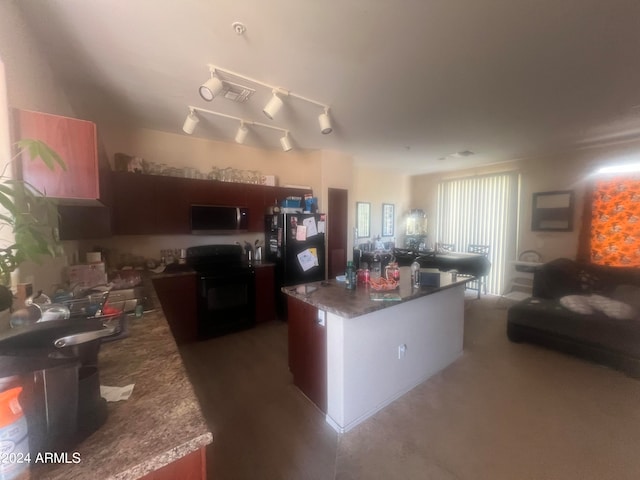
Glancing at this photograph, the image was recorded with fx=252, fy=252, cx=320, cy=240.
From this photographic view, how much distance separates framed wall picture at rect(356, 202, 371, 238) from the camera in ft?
18.1

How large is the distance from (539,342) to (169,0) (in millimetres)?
4407

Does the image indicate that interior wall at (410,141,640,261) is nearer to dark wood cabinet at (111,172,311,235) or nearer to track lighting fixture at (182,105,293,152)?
track lighting fixture at (182,105,293,152)

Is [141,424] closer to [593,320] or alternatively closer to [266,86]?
[266,86]

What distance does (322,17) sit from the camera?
4.81 feet

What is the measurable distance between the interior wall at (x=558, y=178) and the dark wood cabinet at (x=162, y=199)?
488 cm

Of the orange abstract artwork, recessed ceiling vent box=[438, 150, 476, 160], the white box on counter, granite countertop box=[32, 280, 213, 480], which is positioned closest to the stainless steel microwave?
the white box on counter

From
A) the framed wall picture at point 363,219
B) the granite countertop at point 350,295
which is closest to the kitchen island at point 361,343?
the granite countertop at point 350,295

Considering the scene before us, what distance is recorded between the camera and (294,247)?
11.8 feet

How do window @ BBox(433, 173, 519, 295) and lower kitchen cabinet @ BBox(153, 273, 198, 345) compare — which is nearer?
lower kitchen cabinet @ BBox(153, 273, 198, 345)

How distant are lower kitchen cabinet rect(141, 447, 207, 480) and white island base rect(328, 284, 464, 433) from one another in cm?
109

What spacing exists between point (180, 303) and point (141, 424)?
247 centimetres

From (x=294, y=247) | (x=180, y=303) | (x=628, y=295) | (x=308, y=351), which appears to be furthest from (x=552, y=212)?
(x=180, y=303)

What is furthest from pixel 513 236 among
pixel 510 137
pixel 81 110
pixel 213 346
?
pixel 81 110

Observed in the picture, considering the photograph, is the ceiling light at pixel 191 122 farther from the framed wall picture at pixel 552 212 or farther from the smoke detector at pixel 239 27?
the framed wall picture at pixel 552 212
